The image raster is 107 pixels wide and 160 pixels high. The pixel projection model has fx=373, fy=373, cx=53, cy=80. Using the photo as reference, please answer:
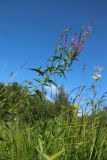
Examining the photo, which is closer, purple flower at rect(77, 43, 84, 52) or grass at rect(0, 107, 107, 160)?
grass at rect(0, 107, 107, 160)

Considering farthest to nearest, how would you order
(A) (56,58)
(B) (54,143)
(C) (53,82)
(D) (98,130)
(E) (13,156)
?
(A) (56,58), (C) (53,82), (D) (98,130), (B) (54,143), (E) (13,156)

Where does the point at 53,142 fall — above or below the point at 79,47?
below

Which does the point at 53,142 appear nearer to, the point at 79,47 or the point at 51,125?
the point at 51,125

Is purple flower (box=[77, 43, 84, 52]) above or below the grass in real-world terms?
above

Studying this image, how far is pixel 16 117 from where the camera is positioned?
11.2 feet

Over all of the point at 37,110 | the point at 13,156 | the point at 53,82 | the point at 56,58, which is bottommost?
the point at 13,156

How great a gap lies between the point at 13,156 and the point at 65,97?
5.64 feet

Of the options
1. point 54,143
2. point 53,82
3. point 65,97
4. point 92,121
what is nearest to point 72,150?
point 54,143

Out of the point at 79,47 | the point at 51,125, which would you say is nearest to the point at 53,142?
the point at 51,125

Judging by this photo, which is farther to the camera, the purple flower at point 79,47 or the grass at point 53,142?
the purple flower at point 79,47

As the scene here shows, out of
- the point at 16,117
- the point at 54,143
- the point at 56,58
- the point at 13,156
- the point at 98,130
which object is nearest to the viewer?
the point at 13,156

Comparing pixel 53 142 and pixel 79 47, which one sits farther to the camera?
pixel 79 47

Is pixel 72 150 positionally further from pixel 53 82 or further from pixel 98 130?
pixel 53 82

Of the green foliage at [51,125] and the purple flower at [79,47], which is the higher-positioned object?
the purple flower at [79,47]
